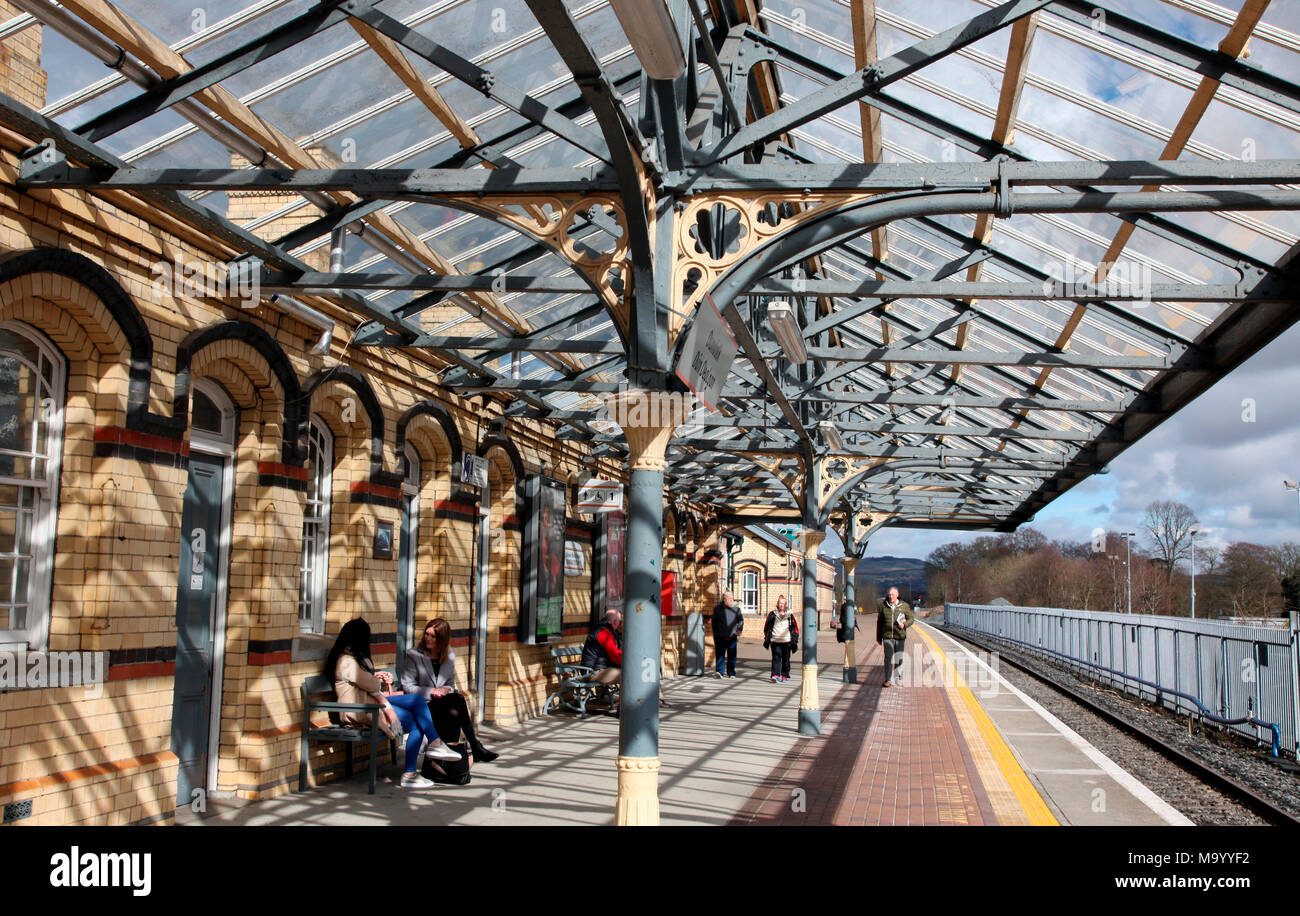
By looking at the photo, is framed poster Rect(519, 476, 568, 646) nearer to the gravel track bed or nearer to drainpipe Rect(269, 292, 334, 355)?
drainpipe Rect(269, 292, 334, 355)

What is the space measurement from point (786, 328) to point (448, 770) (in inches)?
169

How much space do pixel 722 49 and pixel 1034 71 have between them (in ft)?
6.72

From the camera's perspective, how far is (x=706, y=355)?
5324 millimetres

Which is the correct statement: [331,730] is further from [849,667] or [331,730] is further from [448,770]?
[849,667]

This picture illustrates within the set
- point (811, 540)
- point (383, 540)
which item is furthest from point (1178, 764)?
point (383, 540)

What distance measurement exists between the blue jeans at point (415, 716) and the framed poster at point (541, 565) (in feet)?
14.2

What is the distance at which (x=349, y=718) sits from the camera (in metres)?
8.59

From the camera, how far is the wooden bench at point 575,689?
13.6m

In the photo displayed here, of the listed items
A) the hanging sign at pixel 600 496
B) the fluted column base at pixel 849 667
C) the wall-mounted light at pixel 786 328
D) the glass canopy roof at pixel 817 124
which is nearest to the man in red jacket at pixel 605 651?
the hanging sign at pixel 600 496

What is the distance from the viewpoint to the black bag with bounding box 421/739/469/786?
8609 millimetres

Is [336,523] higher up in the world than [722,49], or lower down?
lower down

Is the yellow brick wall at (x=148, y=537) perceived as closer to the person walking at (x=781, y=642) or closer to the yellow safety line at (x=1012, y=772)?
the yellow safety line at (x=1012, y=772)
